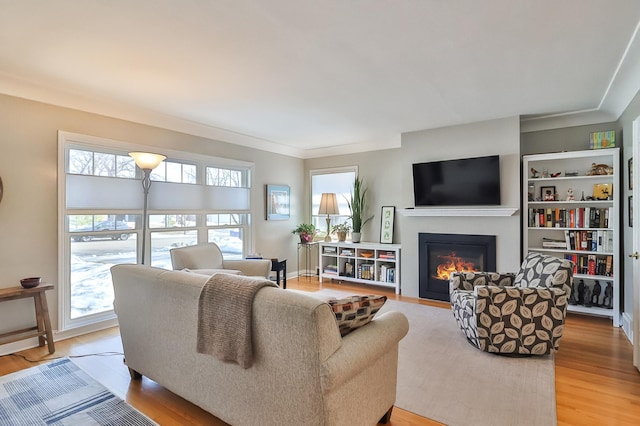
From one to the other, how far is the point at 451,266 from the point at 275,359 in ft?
12.2

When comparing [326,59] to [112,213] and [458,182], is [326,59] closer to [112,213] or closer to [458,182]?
Answer: [458,182]

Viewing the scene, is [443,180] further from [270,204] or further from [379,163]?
[270,204]

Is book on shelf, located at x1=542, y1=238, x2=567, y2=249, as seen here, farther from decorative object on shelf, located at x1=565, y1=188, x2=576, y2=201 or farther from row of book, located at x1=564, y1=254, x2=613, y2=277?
decorative object on shelf, located at x1=565, y1=188, x2=576, y2=201

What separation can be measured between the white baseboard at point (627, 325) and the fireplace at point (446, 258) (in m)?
1.31

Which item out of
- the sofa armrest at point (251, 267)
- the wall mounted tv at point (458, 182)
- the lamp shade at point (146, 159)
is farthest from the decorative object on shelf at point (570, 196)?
the lamp shade at point (146, 159)

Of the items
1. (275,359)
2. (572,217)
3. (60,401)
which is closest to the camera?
(275,359)

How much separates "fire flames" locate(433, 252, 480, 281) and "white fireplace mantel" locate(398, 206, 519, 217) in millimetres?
601

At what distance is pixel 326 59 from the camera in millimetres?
2572

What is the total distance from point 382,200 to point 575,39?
357 centimetres

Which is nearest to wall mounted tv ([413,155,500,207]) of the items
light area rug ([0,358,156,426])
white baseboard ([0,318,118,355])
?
light area rug ([0,358,156,426])

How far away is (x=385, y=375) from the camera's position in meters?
1.90

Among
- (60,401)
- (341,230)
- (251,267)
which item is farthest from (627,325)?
(60,401)

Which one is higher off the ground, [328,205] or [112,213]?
[328,205]

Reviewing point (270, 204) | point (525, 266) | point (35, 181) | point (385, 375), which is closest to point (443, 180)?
point (525, 266)
